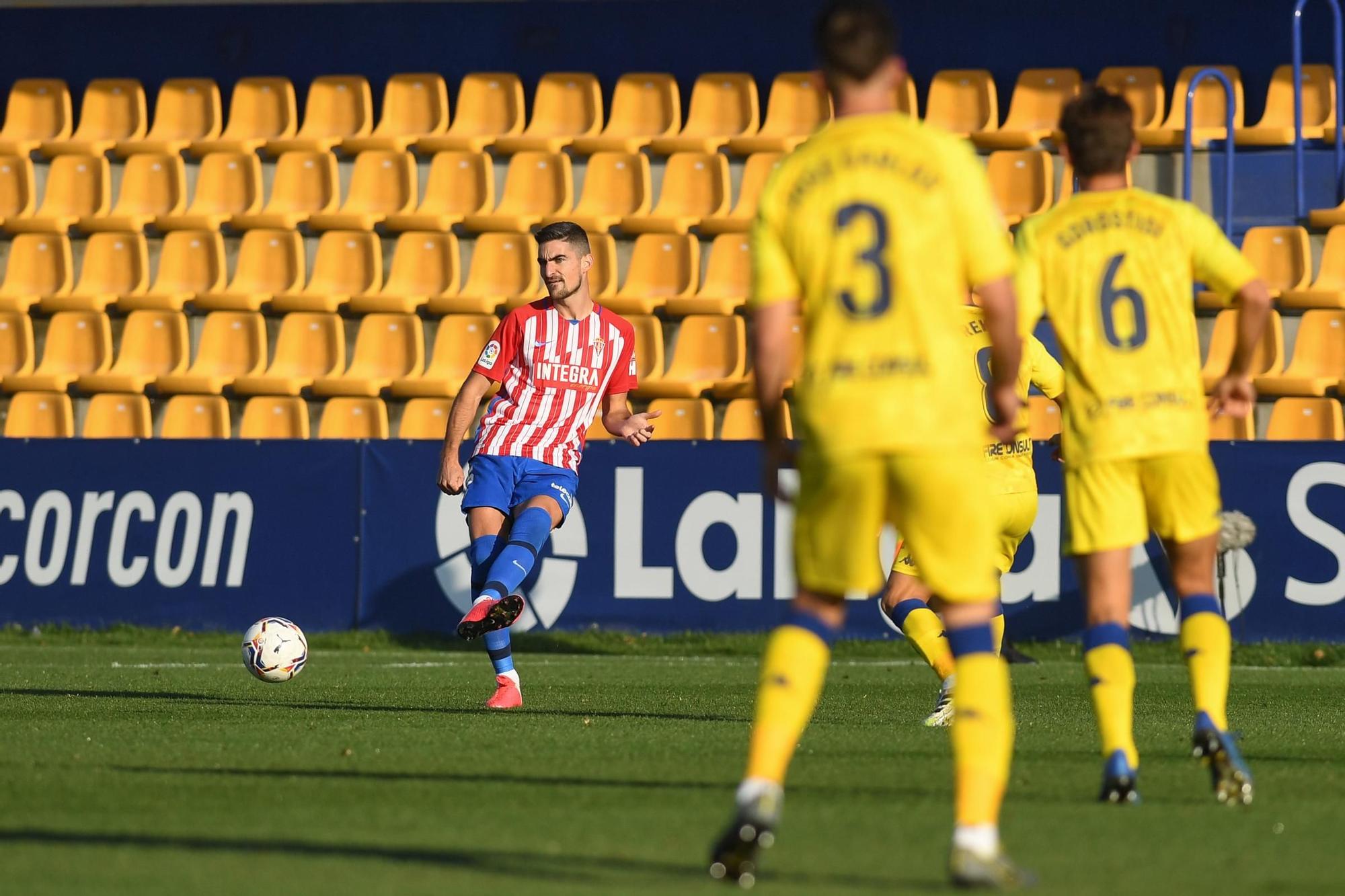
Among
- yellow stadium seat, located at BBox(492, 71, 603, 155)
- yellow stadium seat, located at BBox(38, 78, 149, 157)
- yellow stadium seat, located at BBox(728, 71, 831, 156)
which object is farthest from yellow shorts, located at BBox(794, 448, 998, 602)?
yellow stadium seat, located at BBox(38, 78, 149, 157)

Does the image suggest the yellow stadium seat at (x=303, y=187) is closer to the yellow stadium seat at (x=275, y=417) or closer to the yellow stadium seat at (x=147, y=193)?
the yellow stadium seat at (x=147, y=193)

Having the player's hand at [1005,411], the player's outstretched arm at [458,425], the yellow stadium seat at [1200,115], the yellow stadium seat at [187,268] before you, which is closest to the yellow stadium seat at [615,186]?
the yellow stadium seat at [187,268]

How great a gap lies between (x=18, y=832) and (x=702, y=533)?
353 inches

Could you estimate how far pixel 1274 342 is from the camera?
1529 cm

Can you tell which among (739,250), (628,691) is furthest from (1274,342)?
(628,691)

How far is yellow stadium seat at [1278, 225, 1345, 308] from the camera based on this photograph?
15508 millimetres

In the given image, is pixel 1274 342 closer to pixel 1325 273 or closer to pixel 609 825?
pixel 1325 273

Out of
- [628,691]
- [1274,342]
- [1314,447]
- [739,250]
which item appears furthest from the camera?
[739,250]

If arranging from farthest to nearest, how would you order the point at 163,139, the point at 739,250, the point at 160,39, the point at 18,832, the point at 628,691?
1. the point at 160,39
2. the point at 163,139
3. the point at 739,250
4. the point at 628,691
5. the point at 18,832

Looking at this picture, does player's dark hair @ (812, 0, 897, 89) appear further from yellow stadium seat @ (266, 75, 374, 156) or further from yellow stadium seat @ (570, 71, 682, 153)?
yellow stadium seat @ (266, 75, 374, 156)

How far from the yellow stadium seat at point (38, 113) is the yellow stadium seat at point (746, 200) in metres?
6.82

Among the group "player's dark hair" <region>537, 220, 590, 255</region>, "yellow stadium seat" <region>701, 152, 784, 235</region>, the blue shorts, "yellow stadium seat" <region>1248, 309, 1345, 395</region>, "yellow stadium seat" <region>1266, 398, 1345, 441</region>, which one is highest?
"yellow stadium seat" <region>701, 152, 784, 235</region>

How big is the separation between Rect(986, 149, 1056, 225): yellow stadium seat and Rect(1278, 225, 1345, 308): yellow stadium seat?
7.36 ft

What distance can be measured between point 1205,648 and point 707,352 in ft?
34.5
